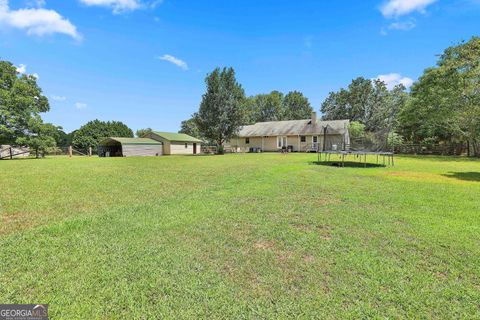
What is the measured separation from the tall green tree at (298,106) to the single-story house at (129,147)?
32.9m

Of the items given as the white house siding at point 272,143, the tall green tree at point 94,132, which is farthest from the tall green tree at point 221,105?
the tall green tree at point 94,132

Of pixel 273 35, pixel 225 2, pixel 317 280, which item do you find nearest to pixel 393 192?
pixel 317 280

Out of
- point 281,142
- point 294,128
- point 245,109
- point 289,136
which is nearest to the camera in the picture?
point 245,109

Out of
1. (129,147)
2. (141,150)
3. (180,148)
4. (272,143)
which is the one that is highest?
(272,143)

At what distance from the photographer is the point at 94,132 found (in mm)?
43062

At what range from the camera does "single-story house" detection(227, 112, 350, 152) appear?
101 feet

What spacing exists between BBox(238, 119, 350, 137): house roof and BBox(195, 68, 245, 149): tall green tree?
3295 millimetres

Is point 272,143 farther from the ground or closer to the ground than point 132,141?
closer to the ground

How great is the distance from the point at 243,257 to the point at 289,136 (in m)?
30.7

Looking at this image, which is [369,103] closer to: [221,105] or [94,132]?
[221,105]

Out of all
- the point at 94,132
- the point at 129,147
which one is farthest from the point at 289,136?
the point at 94,132

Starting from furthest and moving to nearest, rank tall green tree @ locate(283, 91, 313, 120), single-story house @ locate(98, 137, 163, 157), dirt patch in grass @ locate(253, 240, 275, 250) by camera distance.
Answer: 1. tall green tree @ locate(283, 91, 313, 120)
2. single-story house @ locate(98, 137, 163, 157)
3. dirt patch in grass @ locate(253, 240, 275, 250)

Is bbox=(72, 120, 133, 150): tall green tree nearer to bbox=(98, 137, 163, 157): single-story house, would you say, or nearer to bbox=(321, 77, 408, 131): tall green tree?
bbox=(98, 137, 163, 157): single-story house

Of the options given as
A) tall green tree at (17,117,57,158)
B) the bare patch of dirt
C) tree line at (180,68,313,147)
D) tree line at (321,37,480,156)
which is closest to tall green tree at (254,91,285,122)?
tree line at (321,37,480,156)
